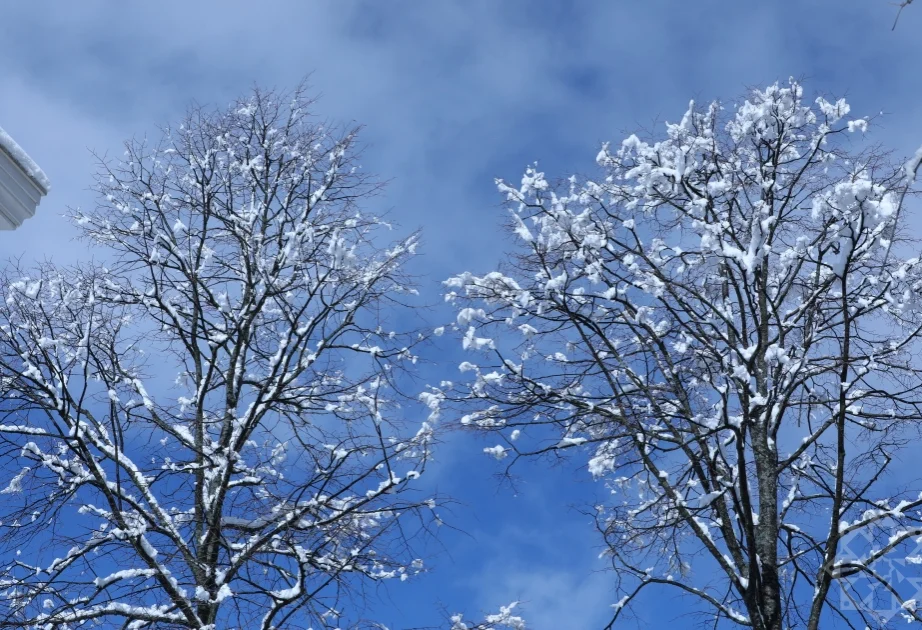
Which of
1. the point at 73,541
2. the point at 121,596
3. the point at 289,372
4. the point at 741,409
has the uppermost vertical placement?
the point at 289,372

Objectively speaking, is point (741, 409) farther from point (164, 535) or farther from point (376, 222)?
point (164, 535)

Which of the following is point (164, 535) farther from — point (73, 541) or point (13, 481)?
point (13, 481)

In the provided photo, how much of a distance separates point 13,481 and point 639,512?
7.15m

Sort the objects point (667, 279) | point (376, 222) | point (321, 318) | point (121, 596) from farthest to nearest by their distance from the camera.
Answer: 1. point (376, 222)
2. point (321, 318)
3. point (667, 279)
4. point (121, 596)

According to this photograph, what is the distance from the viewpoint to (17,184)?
23.9 ft

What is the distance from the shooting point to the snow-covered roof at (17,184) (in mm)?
7164

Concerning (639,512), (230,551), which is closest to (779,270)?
(639,512)

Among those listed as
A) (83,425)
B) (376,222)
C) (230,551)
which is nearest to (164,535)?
(230,551)

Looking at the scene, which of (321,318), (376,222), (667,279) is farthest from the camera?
(376,222)

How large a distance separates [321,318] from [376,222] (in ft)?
6.11

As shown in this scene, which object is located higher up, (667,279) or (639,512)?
(667,279)

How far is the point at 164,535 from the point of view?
8.79m

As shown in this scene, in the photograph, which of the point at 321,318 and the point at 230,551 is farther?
the point at 321,318

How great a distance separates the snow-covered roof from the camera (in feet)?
23.5
